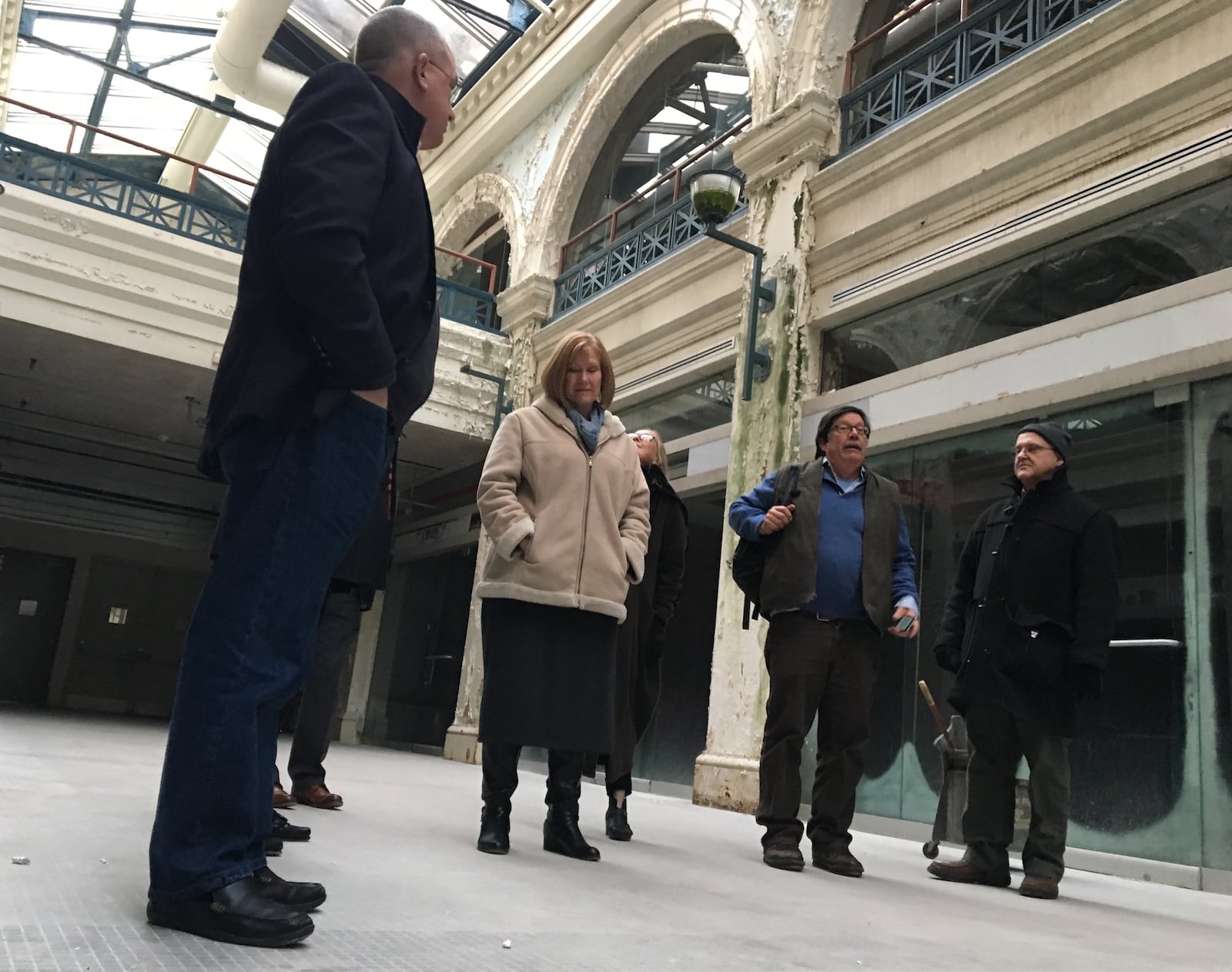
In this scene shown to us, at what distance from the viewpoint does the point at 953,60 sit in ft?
22.4

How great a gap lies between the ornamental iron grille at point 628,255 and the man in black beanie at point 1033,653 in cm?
543

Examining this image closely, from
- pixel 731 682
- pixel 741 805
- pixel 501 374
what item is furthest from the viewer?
pixel 501 374

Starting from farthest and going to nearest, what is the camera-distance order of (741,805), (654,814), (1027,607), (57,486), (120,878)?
1. (57,486)
2. (741,805)
3. (654,814)
4. (1027,607)
5. (120,878)

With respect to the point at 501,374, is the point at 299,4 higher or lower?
higher

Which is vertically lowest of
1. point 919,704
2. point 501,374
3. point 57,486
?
point 919,704

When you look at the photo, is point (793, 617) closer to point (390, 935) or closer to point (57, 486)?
point (390, 935)

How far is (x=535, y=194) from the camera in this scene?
12.3 metres

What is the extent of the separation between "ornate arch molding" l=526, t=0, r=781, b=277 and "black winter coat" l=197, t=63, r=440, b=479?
688cm

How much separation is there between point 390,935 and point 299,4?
14809 millimetres

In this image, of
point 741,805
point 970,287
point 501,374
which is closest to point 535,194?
point 501,374

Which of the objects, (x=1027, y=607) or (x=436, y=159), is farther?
(x=436, y=159)

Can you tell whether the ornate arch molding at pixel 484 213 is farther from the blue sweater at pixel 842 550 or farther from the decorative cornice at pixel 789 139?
the blue sweater at pixel 842 550

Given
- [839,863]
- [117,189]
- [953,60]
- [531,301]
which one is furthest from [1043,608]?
[117,189]

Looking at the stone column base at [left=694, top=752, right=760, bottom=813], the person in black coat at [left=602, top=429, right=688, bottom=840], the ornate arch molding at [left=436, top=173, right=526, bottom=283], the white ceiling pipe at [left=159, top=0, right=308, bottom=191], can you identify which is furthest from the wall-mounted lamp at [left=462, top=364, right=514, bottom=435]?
the person in black coat at [left=602, top=429, right=688, bottom=840]
